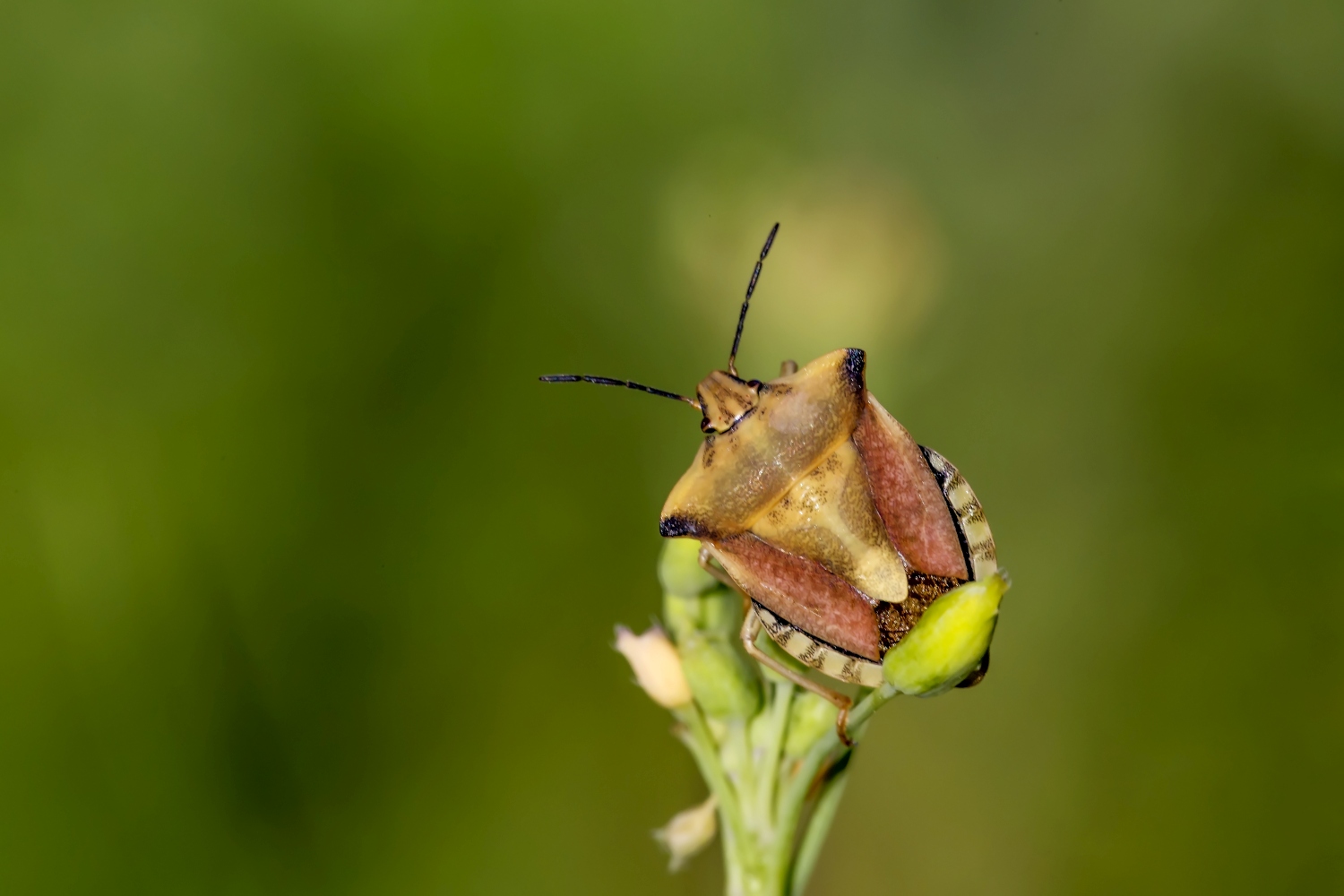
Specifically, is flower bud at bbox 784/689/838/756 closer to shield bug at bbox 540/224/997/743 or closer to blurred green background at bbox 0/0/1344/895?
shield bug at bbox 540/224/997/743

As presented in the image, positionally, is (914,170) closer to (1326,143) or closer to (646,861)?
(1326,143)

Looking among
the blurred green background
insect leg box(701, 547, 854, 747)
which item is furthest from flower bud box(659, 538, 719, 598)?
the blurred green background

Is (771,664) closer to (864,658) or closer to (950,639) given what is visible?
(864,658)

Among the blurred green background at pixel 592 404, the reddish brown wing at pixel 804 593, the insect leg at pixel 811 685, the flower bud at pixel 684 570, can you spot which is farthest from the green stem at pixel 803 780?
the blurred green background at pixel 592 404

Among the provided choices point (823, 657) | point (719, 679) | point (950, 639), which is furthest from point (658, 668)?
point (950, 639)

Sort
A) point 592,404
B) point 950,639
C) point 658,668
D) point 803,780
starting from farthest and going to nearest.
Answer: point 592,404 → point 658,668 → point 803,780 → point 950,639

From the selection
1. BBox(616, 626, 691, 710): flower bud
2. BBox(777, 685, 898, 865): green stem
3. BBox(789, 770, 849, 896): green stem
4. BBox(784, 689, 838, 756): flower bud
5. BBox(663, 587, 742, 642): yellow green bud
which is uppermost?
BBox(663, 587, 742, 642): yellow green bud

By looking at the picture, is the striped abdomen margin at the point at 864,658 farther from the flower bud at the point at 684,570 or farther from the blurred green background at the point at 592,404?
the blurred green background at the point at 592,404
